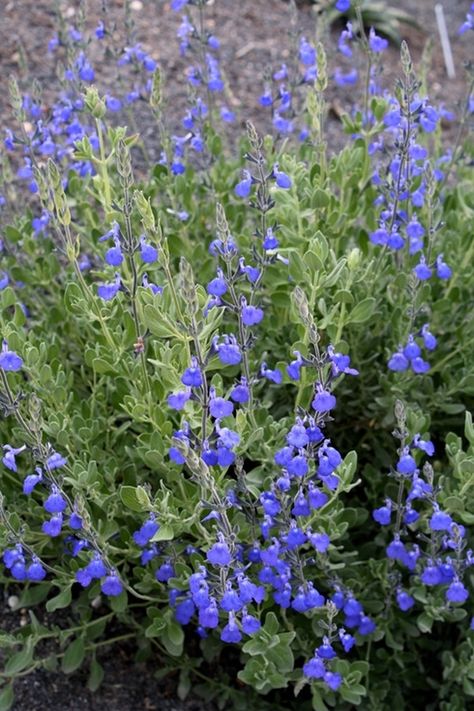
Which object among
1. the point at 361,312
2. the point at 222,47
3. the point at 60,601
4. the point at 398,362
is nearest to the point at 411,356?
the point at 398,362

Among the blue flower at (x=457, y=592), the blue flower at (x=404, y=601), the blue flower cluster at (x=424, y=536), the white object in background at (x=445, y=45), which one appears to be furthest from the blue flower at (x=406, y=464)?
the white object in background at (x=445, y=45)

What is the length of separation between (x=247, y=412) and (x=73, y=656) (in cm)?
99

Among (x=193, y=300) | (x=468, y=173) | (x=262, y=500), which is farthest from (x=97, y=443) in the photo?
(x=468, y=173)

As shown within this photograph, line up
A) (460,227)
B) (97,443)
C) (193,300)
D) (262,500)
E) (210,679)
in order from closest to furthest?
(193,300), (262,500), (97,443), (210,679), (460,227)

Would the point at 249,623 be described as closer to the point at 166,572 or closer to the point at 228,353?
the point at 166,572

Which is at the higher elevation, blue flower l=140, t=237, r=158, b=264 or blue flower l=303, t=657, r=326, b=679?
blue flower l=140, t=237, r=158, b=264

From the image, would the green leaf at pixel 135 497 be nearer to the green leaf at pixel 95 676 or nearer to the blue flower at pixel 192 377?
the blue flower at pixel 192 377

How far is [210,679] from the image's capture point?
11.1ft

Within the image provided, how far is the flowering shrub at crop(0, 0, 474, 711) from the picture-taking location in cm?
264

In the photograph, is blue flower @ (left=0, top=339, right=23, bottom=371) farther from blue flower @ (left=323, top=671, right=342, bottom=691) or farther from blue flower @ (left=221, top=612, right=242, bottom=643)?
blue flower @ (left=323, top=671, right=342, bottom=691)

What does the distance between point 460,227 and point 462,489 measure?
4.08 ft

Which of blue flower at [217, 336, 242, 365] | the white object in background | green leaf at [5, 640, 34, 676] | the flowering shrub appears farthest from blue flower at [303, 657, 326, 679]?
the white object in background

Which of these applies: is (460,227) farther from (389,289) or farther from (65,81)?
(65,81)

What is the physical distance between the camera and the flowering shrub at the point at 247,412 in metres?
2.64
